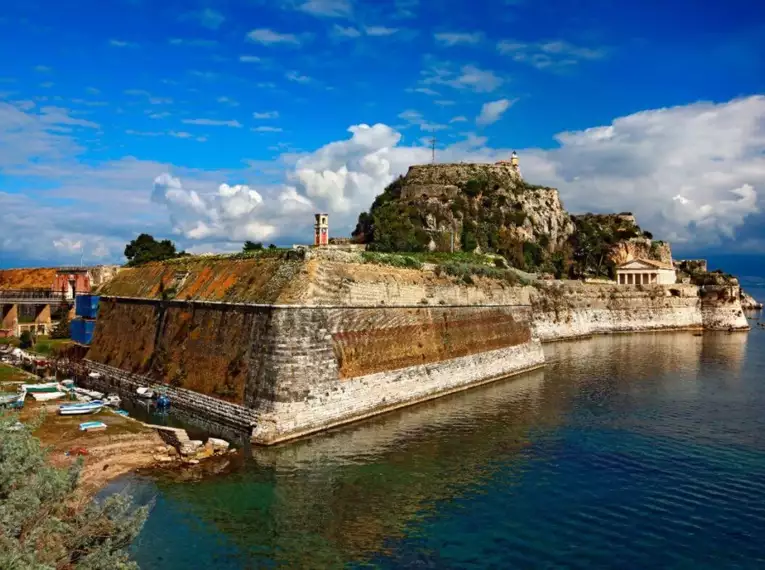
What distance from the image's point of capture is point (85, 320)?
1976 inches

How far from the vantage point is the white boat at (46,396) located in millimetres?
33750

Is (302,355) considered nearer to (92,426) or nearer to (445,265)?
(92,426)

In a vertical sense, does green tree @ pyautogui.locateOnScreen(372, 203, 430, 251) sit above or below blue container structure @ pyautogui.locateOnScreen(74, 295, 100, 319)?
above

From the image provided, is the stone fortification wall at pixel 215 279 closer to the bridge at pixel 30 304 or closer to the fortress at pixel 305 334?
the fortress at pixel 305 334

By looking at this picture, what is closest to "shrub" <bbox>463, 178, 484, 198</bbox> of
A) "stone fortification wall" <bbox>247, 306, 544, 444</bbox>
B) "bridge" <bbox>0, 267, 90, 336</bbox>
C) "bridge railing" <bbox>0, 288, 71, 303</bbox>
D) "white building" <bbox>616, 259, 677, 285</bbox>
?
"white building" <bbox>616, 259, 677, 285</bbox>

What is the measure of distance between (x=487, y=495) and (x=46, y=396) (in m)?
26.4

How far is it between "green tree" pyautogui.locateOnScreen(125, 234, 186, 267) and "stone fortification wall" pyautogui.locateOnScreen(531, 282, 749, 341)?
47997 mm

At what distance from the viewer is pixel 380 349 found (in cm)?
3381

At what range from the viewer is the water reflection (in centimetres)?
1839

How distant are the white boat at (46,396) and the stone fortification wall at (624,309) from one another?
180ft

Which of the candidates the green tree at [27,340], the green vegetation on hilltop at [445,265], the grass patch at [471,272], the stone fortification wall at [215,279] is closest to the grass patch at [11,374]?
the stone fortification wall at [215,279]

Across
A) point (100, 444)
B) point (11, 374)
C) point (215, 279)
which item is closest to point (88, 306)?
point (11, 374)

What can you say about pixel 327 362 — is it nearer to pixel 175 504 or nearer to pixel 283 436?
pixel 283 436

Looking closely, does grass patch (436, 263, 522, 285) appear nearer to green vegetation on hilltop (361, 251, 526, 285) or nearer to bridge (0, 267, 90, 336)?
green vegetation on hilltop (361, 251, 526, 285)
